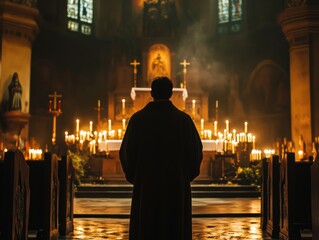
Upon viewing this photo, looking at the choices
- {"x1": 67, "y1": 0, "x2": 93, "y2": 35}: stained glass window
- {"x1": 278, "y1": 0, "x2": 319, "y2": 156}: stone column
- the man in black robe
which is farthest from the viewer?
{"x1": 67, "y1": 0, "x2": 93, "y2": 35}: stained glass window

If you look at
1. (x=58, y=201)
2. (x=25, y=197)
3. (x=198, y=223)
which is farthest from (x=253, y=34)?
(x=25, y=197)

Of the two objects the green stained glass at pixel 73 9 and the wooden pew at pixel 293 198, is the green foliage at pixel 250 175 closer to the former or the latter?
the wooden pew at pixel 293 198

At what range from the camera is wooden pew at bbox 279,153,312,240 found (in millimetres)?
6461

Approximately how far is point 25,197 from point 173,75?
645 inches

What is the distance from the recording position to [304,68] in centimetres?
1858

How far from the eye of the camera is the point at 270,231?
7.32m

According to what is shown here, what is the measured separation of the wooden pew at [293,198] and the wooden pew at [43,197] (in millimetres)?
2764

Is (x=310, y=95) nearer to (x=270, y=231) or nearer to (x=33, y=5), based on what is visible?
(x=33, y=5)

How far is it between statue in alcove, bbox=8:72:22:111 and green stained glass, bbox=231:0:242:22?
10.3 meters

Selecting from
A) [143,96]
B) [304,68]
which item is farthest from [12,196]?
[304,68]

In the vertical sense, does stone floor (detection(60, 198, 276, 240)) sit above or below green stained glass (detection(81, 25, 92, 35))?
below

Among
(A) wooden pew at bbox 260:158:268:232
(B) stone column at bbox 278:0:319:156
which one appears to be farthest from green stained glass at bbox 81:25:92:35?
(A) wooden pew at bbox 260:158:268:232

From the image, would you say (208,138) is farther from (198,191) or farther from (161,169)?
(161,169)

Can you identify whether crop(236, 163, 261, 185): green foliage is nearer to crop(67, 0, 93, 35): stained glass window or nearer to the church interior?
the church interior
